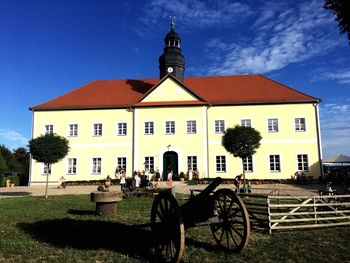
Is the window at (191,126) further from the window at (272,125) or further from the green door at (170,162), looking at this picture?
the window at (272,125)

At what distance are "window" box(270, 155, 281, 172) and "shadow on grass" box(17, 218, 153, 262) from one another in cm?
2090

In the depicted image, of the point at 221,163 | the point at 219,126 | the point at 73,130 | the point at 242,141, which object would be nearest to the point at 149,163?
the point at 221,163

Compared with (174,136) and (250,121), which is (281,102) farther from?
(174,136)

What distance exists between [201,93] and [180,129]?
4.46m

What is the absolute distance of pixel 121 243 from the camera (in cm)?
765

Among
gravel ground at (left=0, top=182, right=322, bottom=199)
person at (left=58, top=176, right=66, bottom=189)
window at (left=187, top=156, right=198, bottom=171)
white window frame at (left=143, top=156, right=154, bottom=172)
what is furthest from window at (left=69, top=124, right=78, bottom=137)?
window at (left=187, top=156, right=198, bottom=171)

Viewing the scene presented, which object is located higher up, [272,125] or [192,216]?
[272,125]

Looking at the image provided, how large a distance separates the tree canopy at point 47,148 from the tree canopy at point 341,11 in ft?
51.4

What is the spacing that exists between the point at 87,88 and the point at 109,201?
82.8 ft

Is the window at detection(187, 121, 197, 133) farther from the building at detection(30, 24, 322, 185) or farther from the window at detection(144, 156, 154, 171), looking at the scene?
the window at detection(144, 156, 154, 171)

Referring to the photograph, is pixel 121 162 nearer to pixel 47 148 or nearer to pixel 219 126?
pixel 219 126

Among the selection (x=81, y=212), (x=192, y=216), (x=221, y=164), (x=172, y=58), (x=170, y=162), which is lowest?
(x=81, y=212)

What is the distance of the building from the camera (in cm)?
2836

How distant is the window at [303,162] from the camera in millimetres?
27944
